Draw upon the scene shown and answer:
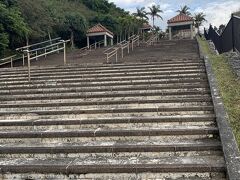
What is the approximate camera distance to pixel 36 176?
17.3 feet

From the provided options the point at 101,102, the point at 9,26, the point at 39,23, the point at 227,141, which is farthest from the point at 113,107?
the point at 39,23

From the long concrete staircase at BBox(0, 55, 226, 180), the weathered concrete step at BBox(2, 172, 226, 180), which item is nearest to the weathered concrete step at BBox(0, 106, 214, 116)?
the long concrete staircase at BBox(0, 55, 226, 180)

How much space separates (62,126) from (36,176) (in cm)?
186

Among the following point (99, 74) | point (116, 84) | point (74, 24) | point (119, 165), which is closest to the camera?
point (119, 165)

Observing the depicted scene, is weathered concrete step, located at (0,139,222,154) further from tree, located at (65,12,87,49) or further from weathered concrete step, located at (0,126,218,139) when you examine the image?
tree, located at (65,12,87,49)

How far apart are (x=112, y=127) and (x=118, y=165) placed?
1.75m

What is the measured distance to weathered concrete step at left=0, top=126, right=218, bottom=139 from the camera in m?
6.18

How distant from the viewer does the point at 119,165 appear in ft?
16.9

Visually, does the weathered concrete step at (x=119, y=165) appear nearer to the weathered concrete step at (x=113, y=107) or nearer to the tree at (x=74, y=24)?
the weathered concrete step at (x=113, y=107)

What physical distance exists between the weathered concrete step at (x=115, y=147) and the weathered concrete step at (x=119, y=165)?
216mm

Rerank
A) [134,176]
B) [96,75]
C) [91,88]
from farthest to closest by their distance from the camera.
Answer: [96,75] → [91,88] → [134,176]

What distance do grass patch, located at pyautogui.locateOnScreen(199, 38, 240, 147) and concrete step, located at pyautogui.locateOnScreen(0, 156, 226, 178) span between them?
74cm

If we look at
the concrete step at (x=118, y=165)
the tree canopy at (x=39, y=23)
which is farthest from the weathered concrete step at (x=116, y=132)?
the tree canopy at (x=39, y=23)

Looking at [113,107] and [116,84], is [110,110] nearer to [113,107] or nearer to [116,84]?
[113,107]
